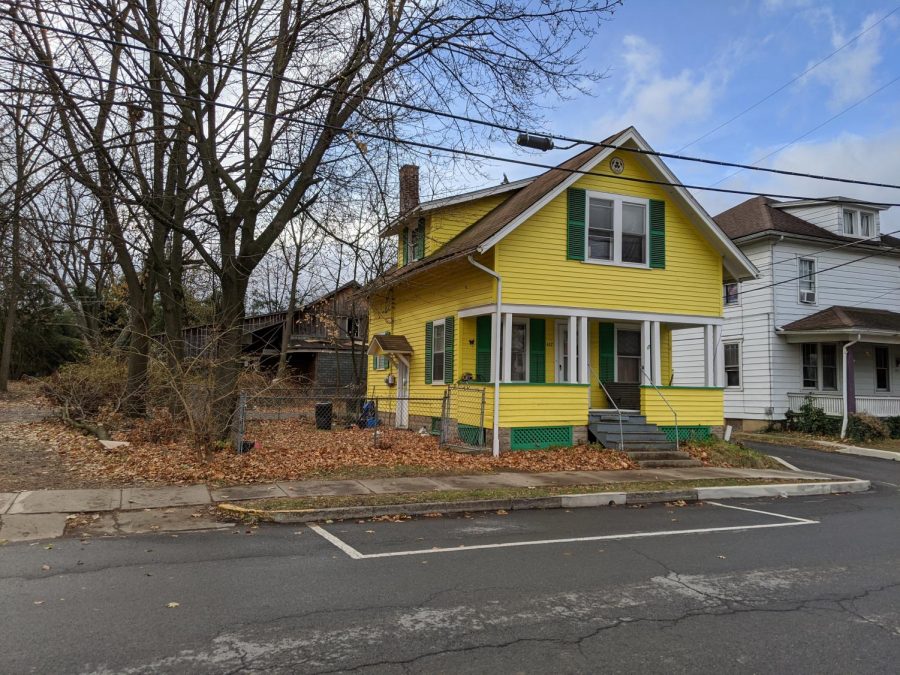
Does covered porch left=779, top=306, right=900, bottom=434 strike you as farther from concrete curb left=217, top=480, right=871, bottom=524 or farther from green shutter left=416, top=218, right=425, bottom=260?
green shutter left=416, top=218, right=425, bottom=260

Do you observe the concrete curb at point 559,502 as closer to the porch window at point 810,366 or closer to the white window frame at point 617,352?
the white window frame at point 617,352

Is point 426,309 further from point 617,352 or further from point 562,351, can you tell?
point 617,352

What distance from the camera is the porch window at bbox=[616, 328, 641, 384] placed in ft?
56.3

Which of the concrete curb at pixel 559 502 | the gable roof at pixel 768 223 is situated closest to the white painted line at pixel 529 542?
the concrete curb at pixel 559 502

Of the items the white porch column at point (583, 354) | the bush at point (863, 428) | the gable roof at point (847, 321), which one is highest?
the gable roof at point (847, 321)

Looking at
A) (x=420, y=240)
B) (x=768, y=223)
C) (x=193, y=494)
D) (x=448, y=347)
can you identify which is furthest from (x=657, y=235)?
(x=193, y=494)

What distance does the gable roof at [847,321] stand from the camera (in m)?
21.8

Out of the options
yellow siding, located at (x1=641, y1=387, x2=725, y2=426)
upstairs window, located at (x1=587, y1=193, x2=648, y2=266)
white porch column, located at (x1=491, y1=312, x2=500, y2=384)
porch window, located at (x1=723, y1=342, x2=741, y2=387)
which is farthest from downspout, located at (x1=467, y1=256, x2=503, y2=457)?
porch window, located at (x1=723, y1=342, x2=741, y2=387)

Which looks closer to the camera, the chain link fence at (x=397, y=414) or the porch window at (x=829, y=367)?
the chain link fence at (x=397, y=414)

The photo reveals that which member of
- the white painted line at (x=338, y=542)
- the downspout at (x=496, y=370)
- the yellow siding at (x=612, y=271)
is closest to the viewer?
the white painted line at (x=338, y=542)

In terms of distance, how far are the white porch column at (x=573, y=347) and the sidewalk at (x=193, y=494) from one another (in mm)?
3296

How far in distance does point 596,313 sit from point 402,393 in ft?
22.5

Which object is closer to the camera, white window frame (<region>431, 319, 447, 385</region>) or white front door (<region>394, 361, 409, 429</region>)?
white window frame (<region>431, 319, 447, 385</region>)

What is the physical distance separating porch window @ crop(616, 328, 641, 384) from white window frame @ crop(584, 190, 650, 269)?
6.50 feet
